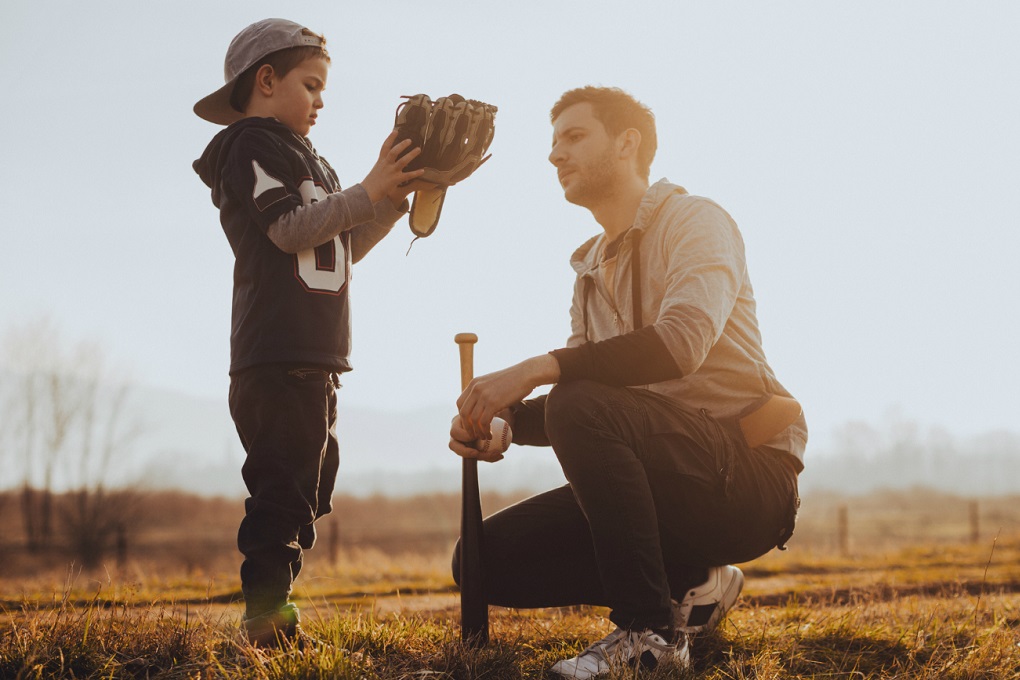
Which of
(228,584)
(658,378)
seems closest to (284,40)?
(658,378)

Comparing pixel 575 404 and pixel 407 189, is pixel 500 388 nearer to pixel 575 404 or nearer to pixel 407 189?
pixel 575 404

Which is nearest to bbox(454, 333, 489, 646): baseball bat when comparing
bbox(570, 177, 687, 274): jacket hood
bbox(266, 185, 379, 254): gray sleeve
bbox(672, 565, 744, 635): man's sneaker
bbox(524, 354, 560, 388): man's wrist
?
bbox(524, 354, 560, 388): man's wrist

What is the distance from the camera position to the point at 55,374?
96.0 ft

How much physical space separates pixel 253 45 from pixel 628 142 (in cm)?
139

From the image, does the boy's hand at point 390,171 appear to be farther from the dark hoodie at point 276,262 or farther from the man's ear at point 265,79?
the man's ear at point 265,79

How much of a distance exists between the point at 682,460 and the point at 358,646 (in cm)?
109

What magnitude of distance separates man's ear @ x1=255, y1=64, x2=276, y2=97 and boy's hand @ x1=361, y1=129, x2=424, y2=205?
0.45 m

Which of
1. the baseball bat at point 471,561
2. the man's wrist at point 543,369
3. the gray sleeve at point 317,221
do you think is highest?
the gray sleeve at point 317,221

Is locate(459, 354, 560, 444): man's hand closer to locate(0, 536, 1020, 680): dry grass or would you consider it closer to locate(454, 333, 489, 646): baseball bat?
locate(454, 333, 489, 646): baseball bat

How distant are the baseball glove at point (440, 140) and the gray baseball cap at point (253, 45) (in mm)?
418

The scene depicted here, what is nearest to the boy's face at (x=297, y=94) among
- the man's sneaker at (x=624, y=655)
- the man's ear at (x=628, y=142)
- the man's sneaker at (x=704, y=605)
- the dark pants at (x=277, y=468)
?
the dark pants at (x=277, y=468)

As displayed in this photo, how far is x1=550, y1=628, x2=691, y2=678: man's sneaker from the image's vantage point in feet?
6.90

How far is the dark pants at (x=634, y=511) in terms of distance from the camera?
7.45 feet

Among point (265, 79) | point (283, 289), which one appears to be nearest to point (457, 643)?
point (283, 289)
